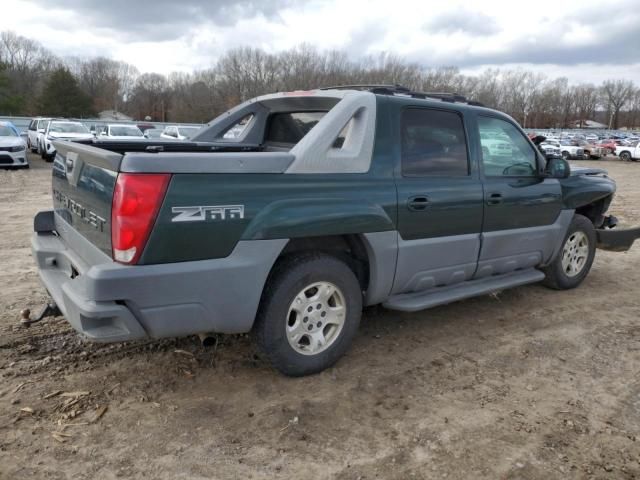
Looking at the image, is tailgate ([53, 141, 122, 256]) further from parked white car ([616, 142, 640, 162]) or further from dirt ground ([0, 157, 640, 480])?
parked white car ([616, 142, 640, 162])

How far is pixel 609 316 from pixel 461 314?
56.6 inches

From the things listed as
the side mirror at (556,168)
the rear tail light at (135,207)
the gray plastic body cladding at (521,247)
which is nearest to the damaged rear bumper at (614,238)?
the gray plastic body cladding at (521,247)

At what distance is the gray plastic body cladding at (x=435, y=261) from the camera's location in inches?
154

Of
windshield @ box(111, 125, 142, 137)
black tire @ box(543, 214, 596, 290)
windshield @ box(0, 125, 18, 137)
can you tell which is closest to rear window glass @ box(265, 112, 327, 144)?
black tire @ box(543, 214, 596, 290)

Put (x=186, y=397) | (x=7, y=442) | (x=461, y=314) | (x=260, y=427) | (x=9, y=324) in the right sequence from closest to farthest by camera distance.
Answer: (x=7, y=442), (x=260, y=427), (x=186, y=397), (x=9, y=324), (x=461, y=314)

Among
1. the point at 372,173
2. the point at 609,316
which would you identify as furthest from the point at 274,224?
the point at 609,316

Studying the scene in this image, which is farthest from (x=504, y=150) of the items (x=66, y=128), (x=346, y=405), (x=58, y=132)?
(x=66, y=128)

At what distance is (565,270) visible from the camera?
5742 mm

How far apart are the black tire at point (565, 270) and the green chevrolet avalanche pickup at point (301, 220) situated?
1.09ft

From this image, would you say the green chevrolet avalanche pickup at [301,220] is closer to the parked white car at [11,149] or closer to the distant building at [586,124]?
the parked white car at [11,149]

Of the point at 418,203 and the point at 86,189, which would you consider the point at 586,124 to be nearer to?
the point at 418,203

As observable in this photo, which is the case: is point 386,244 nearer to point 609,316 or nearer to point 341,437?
point 341,437

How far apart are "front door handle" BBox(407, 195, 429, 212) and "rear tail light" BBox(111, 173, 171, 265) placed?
181 cm

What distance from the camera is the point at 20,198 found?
11617mm
